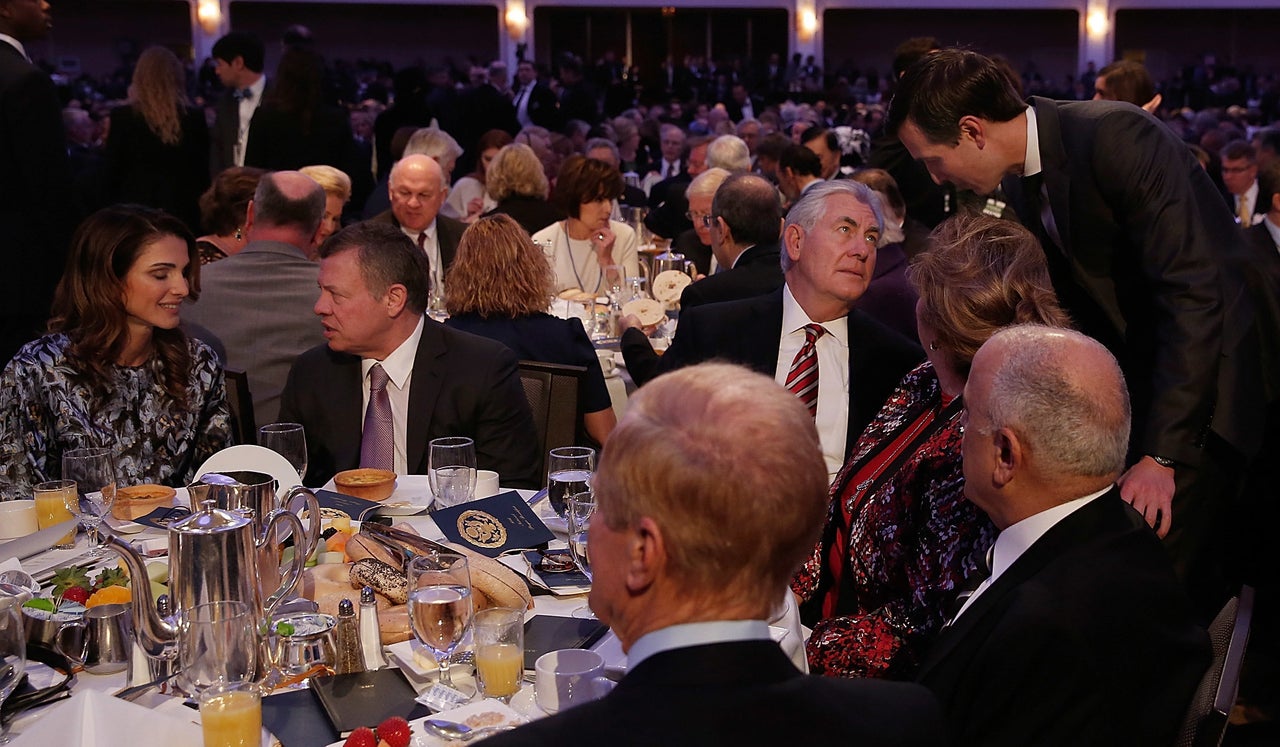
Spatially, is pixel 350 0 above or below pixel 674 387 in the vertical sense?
above

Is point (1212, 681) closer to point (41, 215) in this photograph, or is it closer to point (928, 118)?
point (928, 118)

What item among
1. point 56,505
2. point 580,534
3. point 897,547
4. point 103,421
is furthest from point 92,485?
point 897,547

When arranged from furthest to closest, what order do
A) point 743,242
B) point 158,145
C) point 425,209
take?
point 158,145
point 425,209
point 743,242

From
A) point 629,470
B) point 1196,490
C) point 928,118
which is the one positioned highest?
point 928,118

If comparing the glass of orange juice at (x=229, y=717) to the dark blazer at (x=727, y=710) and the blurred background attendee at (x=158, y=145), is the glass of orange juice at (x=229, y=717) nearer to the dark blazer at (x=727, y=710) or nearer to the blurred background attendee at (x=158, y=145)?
the dark blazer at (x=727, y=710)

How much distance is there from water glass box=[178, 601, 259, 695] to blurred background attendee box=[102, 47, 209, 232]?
5107 millimetres

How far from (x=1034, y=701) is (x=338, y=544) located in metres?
1.24

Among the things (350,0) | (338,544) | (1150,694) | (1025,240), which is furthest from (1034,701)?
(350,0)

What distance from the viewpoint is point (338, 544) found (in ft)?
7.43

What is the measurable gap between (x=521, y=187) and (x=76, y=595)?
4.81 m

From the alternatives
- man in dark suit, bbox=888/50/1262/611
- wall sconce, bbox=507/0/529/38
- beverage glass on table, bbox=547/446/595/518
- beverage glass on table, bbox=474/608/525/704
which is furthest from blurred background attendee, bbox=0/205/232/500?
wall sconce, bbox=507/0/529/38

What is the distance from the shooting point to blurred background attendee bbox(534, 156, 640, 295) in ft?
19.0

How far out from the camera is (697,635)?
3.79 feet

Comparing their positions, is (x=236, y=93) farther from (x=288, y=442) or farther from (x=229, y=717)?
(x=229, y=717)
